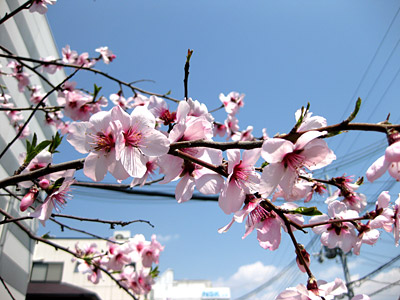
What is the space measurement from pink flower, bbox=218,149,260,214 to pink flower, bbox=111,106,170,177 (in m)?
0.20

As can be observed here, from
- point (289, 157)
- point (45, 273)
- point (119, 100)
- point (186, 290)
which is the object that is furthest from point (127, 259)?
point (186, 290)

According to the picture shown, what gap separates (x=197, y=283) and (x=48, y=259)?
22.1m

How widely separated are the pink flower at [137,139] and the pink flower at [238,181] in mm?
203

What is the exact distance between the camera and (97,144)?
2.60 ft

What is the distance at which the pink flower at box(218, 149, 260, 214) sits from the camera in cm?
76

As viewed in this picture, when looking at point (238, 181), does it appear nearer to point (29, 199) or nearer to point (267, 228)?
point (267, 228)

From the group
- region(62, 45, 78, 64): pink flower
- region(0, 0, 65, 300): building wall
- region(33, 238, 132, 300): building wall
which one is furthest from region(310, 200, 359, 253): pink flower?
region(33, 238, 132, 300): building wall

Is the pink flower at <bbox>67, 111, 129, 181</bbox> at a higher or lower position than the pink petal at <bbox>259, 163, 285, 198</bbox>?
higher

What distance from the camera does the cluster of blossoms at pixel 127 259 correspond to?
2.57 metres

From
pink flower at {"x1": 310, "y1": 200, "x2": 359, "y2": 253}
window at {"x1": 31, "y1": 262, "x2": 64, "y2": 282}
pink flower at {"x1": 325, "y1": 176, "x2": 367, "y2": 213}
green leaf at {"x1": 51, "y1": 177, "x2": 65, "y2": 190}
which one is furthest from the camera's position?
window at {"x1": 31, "y1": 262, "x2": 64, "y2": 282}

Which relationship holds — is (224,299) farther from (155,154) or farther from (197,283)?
(155,154)

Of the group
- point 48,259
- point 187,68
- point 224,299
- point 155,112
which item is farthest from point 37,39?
point 224,299

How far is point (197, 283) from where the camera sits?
3209 cm

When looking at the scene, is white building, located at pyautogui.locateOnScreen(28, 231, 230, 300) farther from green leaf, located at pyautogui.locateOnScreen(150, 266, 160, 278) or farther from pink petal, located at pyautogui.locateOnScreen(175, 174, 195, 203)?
pink petal, located at pyautogui.locateOnScreen(175, 174, 195, 203)
